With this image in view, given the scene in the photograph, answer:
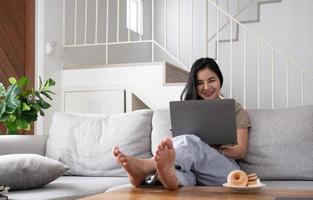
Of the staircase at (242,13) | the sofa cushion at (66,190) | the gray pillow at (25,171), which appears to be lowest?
the sofa cushion at (66,190)

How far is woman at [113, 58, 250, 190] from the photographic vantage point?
1.53 m

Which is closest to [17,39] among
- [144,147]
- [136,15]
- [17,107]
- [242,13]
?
[17,107]

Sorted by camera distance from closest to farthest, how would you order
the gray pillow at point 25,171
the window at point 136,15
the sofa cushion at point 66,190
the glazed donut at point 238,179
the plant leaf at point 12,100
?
1. the glazed donut at point 238,179
2. the sofa cushion at point 66,190
3. the gray pillow at point 25,171
4. the plant leaf at point 12,100
5. the window at point 136,15

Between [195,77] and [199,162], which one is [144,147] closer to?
[195,77]

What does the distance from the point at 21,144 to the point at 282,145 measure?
1420mm

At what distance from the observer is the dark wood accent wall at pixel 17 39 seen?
3688mm

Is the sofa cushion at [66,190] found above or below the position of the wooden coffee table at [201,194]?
below

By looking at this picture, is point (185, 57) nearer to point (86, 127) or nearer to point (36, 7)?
point (36, 7)

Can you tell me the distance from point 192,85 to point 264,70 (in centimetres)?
295

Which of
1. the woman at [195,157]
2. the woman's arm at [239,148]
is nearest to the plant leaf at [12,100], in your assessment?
the woman at [195,157]

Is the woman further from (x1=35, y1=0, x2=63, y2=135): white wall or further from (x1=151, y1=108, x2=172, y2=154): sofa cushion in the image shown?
(x1=35, y1=0, x2=63, y2=135): white wall

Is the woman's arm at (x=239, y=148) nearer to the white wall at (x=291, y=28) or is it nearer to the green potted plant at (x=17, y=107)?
the green potted plant at (x=17, y=107)

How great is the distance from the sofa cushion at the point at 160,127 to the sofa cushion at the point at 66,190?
284 mm

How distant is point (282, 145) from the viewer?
2.22 meters
